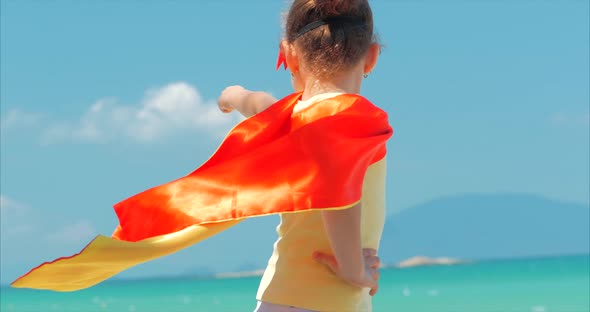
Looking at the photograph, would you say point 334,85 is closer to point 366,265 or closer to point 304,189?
point 304,189

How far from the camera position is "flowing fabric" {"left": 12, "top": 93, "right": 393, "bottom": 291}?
190cm

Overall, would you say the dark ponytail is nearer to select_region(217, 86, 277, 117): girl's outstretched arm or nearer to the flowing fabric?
the flowing fabric

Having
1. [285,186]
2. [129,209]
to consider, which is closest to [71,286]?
[129,209]

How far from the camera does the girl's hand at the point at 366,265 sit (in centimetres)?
195

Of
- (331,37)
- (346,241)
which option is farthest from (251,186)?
(331,37)

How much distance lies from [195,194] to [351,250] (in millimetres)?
425

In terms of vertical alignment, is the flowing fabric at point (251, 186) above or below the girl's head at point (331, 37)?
below

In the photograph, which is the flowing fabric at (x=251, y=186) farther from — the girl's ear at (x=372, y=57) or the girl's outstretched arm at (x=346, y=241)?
the girl's ear at (x=372, y=57)

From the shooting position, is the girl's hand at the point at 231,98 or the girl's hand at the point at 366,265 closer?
the girl's hand at the point at 366,265

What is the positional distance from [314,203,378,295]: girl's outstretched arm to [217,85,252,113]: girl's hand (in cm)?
54

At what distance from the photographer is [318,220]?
1980 mm

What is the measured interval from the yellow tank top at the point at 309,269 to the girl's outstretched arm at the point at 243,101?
0.35 metres

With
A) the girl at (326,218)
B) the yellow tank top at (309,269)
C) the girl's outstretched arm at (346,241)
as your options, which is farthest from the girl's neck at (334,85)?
the girl's outstretched arm at (346,241)

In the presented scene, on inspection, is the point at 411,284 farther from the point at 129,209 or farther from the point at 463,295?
the point at 129,209
